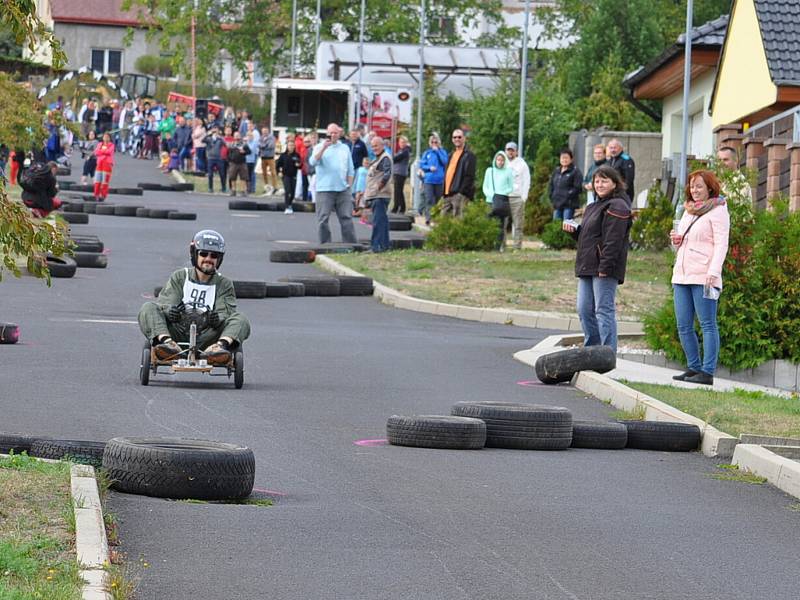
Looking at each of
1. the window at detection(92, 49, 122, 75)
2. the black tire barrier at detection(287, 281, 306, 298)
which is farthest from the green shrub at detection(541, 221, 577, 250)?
the window at detection(92, 49, 122, 75)

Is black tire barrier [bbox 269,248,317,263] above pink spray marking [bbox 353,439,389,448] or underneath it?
above

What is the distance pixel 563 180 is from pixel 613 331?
521 inches

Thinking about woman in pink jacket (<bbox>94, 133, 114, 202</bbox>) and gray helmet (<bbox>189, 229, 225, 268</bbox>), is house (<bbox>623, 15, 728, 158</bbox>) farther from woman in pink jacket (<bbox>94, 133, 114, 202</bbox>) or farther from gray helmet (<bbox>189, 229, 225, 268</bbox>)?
gray helmet (<bbox>189, 229, 225, 268</bbox>)

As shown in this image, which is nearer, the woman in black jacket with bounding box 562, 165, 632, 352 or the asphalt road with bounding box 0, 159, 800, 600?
the asphalt road with bounding box 0, 159, 800, 600

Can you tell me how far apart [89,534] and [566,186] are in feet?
72.3

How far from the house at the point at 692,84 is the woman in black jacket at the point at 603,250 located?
15179mm

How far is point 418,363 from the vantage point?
1541cm

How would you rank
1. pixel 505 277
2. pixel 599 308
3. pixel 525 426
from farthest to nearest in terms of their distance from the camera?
pixel 505 277, pixel 599 308, pixel 525 426

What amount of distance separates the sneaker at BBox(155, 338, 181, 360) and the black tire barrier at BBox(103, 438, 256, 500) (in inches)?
176

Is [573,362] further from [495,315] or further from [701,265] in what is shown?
[495,315]

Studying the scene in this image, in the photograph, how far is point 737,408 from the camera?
12195mm

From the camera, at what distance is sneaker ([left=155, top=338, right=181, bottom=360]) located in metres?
12.5

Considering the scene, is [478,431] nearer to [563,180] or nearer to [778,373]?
[778,373]

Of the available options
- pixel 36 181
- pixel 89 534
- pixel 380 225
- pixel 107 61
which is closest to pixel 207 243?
pixel 89 534
